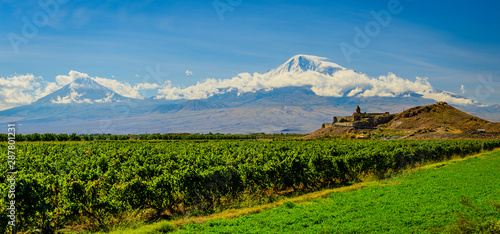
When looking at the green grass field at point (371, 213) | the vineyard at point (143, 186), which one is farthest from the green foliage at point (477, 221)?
the vineyard at point (143, 186)

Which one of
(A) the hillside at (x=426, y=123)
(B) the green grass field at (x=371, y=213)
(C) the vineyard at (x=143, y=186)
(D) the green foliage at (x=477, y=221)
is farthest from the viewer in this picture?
(A) the hillside at (x=426, y=123)

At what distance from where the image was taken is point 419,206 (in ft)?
43.3

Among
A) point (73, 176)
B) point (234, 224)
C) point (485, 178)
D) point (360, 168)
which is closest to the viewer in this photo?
point (234, 224)

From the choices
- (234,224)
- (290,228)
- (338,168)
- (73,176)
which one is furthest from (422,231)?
(73,176)

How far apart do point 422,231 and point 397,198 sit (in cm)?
468

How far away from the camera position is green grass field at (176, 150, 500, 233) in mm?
10703

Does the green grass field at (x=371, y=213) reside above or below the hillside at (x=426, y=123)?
below

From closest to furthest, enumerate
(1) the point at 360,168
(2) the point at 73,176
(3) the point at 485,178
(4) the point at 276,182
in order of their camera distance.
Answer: (2) the point at 73,176 → (4) the point at 276,182 → (3) the point at 485,178 → (1) the point at 360,168

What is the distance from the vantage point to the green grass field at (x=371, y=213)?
10.7 metres

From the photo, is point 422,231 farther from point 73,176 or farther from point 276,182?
point 73,176

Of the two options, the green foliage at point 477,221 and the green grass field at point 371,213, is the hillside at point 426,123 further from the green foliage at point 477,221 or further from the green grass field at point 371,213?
the green foliage at point 477,221

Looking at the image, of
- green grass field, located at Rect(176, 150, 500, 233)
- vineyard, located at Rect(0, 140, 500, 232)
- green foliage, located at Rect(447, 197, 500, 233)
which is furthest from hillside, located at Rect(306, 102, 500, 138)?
green foliage, located at Rect(447, 197, 500, 233)

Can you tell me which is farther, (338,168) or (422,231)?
(338,168)

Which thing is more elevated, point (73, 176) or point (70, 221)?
point (73, 176)
